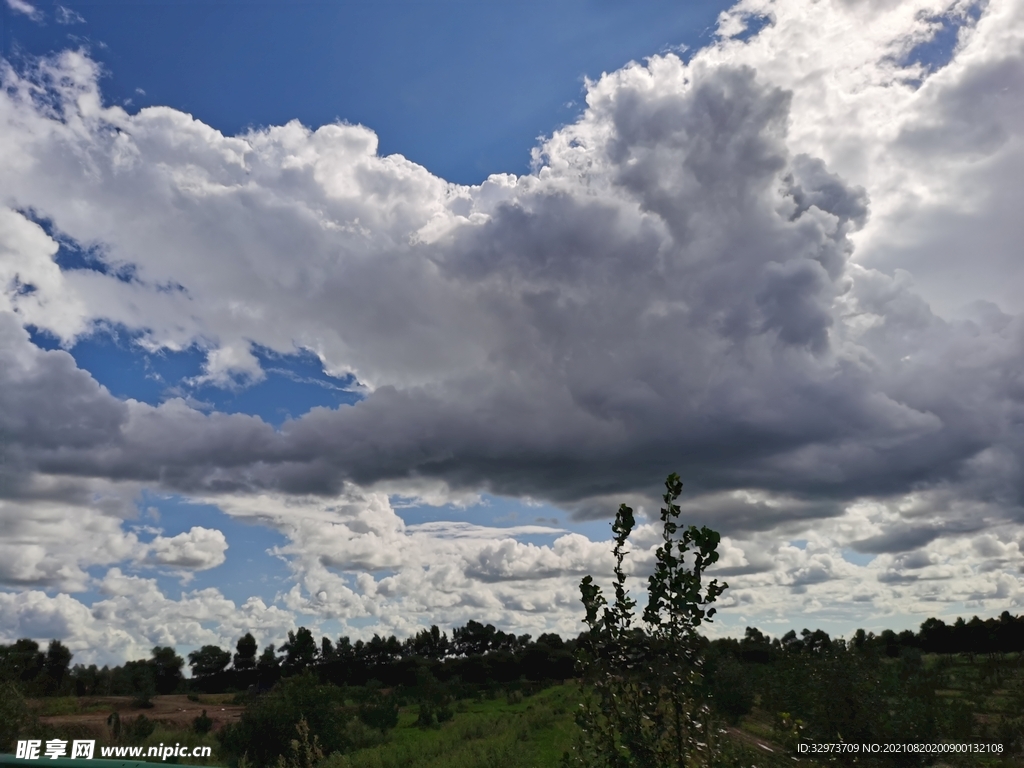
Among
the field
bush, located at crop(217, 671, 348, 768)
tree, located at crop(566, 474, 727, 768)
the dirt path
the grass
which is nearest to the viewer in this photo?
tree, located at crop(566, 474, 727, 768)

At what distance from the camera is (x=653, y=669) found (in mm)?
6414

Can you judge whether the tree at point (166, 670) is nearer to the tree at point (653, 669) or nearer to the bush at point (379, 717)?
the bush at point (379, 717)

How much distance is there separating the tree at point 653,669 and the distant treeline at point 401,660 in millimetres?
57426

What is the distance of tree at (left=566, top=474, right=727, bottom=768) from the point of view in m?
6.20

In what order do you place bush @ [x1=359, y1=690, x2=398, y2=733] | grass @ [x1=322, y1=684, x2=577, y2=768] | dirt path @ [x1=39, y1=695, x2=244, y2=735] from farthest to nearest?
1. bush @ [x1=359, y1=690, x2=398, y2=733]
2. dirt path @ [x1=39, y1=695, x2=244, y2=735]
3. grass @ [x1=322, y1=684, x2=577, y2=768]

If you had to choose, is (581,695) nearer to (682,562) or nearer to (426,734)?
(682,562)

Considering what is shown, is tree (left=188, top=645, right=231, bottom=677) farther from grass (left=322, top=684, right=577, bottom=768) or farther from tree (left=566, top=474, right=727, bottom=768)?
tree (left=566, top=474, right=727, bottom=768)

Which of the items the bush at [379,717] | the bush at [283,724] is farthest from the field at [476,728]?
the bush at [283,724]

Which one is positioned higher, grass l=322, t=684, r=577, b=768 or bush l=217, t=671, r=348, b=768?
bush l=217, t=671, r=348, b=768

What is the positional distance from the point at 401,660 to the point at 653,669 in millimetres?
124227

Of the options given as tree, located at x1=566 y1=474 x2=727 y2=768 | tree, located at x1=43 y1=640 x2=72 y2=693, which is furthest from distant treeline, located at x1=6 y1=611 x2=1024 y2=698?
tree, located at x1=566 y1=474 x2=727 y2=768

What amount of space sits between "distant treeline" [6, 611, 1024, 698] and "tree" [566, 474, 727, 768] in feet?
188

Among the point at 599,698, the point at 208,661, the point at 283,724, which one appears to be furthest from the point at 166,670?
the point at 599,698

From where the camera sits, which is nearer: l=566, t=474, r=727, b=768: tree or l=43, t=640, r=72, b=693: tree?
l=566, t=474, r=727, b=768: tree
